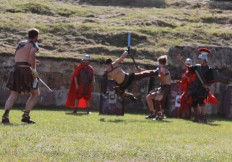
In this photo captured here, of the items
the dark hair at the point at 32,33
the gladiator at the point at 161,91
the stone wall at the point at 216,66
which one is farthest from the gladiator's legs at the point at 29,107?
the stone wall at the point at 216,66

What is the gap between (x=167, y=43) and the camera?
2084 centimetres

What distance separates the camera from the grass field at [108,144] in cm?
684

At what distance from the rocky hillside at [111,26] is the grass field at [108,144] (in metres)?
7.85

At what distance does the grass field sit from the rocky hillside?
785 centimetres

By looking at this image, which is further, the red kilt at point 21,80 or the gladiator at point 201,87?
the gladiator at point 201,87

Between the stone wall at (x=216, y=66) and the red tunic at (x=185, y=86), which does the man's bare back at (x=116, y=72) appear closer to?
the red tunic at (x=185, y=86)

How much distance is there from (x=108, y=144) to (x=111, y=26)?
1476 centimetres

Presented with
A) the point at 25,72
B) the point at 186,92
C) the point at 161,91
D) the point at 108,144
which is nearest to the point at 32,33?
the point at 25,72

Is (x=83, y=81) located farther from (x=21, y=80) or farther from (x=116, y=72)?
(x=21, y=80)

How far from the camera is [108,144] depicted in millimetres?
8023

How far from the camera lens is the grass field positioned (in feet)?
22.4

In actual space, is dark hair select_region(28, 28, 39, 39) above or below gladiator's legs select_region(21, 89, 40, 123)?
above

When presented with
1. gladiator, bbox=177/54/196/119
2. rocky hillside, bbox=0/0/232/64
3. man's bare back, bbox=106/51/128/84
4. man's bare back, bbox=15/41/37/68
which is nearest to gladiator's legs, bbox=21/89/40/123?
man's bare back, bbox=15/41/37/68

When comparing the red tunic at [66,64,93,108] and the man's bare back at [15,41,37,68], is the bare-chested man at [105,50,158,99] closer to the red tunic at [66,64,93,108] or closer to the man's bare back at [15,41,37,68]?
the red tunic at [66,64,93,108]
